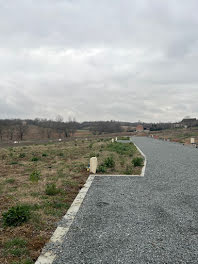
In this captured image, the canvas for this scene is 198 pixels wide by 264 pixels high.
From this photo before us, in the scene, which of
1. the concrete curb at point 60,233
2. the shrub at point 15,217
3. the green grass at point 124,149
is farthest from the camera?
the green grass at point 124,149

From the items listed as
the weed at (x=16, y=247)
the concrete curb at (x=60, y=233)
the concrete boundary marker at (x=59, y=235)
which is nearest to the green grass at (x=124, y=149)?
the concrete curb at (x=60, y=233)

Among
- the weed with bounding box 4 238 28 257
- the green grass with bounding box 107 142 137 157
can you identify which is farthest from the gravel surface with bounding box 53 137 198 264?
the green grass with bounding box 107 142 137 157

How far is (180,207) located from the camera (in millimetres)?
5152

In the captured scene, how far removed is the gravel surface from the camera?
121 inches

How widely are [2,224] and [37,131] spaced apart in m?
93.3

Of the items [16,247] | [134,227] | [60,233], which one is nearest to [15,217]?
[16,247]

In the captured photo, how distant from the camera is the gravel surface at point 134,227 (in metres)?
3.09

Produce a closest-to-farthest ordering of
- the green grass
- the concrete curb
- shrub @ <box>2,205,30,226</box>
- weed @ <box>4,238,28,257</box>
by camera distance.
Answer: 1. the concrete curb
2. weed @ <box>4,238,28,257</box>
3. shrub @ <box>2,205,30,226</box>
4. the green grass

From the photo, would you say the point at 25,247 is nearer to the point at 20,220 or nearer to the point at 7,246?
the point at 7,246

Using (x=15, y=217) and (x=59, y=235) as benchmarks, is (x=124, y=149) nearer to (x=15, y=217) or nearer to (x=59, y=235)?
(x=15, y=217)

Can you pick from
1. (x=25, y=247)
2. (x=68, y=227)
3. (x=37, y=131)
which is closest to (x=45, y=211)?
(x=68, y=227)

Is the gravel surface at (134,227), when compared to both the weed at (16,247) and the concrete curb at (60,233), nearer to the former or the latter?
the concrete curb at (60,233)

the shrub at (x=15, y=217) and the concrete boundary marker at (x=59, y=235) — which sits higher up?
the shrub at (x=15, y=217)

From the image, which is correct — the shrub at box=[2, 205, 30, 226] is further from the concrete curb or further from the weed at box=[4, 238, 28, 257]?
the concrete curb
